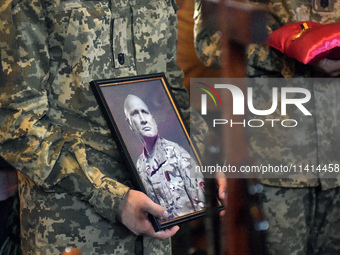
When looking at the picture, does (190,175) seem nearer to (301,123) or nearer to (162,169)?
(162,169)

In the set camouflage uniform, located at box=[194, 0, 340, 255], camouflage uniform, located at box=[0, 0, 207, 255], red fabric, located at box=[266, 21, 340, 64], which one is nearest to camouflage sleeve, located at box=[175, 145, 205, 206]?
camouflage uniform, located at box=[0, 0, 207, 255]

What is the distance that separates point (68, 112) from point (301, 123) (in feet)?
2.42

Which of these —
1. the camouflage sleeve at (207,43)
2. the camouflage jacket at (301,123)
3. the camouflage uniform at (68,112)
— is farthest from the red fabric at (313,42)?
the camouflage uniform at (68,112)

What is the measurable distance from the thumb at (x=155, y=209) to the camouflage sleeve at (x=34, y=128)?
6cm

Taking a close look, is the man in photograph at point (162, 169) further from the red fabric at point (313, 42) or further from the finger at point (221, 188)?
the red fabric at point (313, 42)

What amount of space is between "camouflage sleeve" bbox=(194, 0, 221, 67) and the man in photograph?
59 cm

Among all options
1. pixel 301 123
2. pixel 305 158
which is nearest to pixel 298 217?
pixel 305 158

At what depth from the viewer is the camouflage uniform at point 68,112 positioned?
0.73m

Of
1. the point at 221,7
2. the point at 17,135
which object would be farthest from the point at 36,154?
the point at 221,7

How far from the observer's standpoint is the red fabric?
1.01 meters

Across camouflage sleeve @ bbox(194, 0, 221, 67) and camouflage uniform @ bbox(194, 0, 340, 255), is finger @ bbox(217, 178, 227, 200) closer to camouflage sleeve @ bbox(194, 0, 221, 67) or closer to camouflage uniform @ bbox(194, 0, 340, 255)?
camouflage uniform @ bbox(194, 0, 340, 255)

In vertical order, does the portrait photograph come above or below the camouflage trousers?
above

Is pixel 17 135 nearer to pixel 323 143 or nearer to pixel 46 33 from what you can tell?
pixel 46 33

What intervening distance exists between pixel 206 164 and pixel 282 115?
515 millimetres
